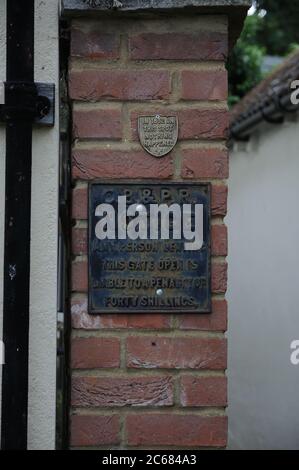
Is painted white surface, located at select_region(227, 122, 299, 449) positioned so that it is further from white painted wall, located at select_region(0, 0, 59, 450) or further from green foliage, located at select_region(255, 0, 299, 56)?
green foliage, located at select_region(255, 0, 299, 56)

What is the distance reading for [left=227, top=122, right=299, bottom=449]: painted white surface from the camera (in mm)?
5598

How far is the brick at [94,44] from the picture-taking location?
2.43 meters

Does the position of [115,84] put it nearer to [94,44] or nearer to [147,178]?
[94,44]

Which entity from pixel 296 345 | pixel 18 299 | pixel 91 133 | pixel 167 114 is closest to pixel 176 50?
pixel 167 114

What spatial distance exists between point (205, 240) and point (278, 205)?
370cm

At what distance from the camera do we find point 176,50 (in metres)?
2.43

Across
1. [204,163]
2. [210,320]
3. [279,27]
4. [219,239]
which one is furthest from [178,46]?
[279,27]

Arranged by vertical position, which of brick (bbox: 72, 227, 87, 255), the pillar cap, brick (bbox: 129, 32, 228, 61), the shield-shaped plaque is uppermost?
the pillar cap

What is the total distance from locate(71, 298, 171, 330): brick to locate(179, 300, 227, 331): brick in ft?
0.28

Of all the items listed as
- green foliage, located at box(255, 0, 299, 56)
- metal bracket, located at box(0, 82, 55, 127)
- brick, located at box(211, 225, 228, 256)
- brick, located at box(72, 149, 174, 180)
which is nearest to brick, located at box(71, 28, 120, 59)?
metal bracket, located at box(0, 82, 55, 127)

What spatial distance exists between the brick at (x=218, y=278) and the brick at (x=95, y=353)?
0.34m

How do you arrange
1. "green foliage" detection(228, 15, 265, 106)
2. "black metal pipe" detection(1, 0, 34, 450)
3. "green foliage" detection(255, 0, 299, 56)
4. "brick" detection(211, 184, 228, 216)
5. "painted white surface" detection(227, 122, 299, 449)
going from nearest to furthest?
"black metal pipe" detection(1, 0, 34, 450) < "brick" detection(211, 184, 228, 216) < "painted white surface" detection(227, 122, 299, 449) < "green foliage" detection(228, 15, 265, 106) < "green foliage" detection(255, 0, 299, 56)

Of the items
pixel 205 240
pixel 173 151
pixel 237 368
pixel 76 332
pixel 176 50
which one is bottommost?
pixel 237 368

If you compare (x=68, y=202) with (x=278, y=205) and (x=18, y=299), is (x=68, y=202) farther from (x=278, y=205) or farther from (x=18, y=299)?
(x=278, y=205)
